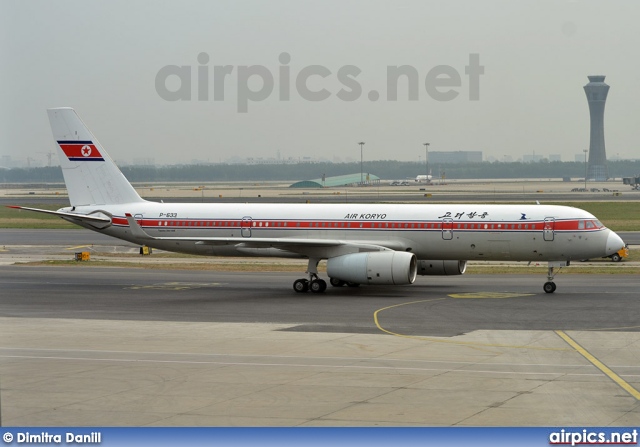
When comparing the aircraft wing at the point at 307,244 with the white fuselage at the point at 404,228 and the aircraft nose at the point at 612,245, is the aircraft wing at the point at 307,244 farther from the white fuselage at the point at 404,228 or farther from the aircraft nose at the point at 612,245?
the aircraft nose at the point at 612,245

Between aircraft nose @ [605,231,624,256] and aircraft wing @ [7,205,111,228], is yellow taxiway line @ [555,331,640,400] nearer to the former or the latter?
aircraft nose @ [605,231,624,256]

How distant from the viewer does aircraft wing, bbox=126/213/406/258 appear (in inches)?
1869

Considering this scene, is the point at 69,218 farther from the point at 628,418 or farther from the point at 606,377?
the point at 628,418

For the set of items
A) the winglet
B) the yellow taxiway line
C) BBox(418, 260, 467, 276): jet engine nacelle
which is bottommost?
the yellow taxiway line

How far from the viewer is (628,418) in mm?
19984

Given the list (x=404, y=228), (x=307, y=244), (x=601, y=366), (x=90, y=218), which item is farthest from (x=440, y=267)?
(x=601, y=366)

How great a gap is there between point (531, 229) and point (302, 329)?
17146 mm

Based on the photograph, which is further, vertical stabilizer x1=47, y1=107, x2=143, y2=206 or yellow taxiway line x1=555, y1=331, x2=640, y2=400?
vertical stabilizer x1=47, y1=107, x2=143, y2=206

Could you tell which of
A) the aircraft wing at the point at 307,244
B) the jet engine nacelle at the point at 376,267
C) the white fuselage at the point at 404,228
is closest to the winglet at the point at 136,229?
the aircraft wing at the point at 307,244

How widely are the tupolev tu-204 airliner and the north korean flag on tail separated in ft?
5.28

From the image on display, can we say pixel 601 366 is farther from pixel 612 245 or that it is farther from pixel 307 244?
pixel 307 244

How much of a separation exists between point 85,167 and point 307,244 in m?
15.9

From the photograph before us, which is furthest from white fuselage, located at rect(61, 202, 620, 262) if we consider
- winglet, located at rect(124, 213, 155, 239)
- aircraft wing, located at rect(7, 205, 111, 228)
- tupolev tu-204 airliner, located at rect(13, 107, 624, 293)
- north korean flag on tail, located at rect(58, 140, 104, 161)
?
north korean flag on tail, located at rect(58, 140, 104, 161)

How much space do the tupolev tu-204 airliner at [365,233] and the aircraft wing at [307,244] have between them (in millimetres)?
52
